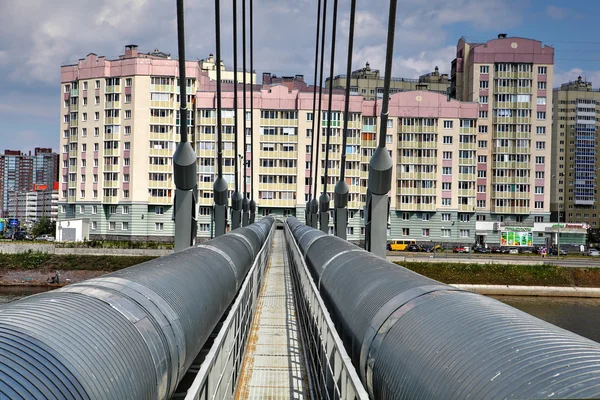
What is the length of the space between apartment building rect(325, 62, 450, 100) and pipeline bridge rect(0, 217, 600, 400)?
101 m

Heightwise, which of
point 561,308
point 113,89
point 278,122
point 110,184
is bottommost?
point 561,308

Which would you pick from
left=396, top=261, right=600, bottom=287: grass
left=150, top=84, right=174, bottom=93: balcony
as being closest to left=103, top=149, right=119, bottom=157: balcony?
left=150, top=84, right=174, bottom=93: balcony

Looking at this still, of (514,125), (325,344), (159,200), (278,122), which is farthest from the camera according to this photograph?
(514,125)

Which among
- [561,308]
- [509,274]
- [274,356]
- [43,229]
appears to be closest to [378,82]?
[509,274]

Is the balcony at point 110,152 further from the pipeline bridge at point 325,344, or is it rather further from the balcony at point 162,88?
the pipeline bridge at point 325,344

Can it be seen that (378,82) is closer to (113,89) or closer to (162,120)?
(162,120)

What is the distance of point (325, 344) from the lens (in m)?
7.90

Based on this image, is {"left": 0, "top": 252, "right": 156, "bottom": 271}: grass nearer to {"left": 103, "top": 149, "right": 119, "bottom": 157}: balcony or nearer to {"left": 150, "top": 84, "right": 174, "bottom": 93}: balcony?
{"left": 103, "top": 149, "right": 119, "bottom": 157}: balcony

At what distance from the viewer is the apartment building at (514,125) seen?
8012 centimetres

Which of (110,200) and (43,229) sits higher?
(110,200)

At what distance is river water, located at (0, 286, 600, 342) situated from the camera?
42338 millimetres

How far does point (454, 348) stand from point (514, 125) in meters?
82.8

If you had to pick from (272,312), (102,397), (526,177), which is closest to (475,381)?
(102,397)

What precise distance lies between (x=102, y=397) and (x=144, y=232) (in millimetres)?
76440
